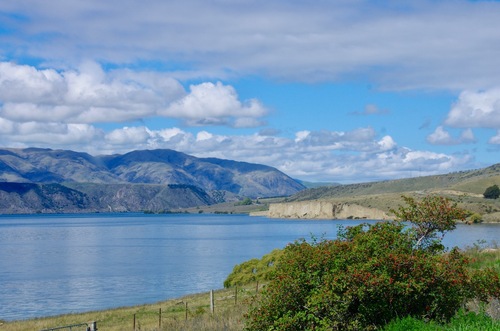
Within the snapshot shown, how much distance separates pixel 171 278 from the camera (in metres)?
67.2

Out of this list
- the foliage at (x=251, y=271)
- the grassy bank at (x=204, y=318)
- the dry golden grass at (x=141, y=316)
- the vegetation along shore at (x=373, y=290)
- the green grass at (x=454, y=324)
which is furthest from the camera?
the foliage at (x=251, y=271)

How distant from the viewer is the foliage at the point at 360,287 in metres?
14.3

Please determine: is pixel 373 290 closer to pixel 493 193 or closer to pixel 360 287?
pixel 360 287

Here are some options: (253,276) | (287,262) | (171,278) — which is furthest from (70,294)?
(287,262)

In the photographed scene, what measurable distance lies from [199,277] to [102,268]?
56.7 feet

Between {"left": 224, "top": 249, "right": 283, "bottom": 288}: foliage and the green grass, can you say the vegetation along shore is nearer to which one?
the green grass

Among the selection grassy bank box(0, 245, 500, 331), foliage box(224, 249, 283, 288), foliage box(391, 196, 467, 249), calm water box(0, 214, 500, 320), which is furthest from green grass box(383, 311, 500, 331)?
calm water box(0, 214, 500, 320)

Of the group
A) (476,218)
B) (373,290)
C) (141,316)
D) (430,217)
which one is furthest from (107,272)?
(476,218)

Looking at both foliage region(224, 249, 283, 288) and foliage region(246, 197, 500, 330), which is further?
foliage region(224, 249, 283, 288)

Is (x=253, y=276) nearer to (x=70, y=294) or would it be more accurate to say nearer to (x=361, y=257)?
(x=70, y=294)

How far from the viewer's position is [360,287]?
14133 millimetres

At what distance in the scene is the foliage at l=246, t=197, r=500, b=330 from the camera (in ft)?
46.8

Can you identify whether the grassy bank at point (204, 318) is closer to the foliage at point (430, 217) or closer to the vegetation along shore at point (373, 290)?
the vegetation along shore at point (373, 290)

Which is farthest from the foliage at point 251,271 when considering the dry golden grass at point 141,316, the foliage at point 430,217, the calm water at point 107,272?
the foliage at point 430,217
